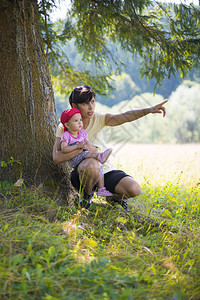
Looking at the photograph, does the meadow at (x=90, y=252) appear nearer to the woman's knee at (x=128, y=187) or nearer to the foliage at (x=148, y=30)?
the woman's knee at (x=128, y=187)

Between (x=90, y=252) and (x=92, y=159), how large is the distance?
0.99m

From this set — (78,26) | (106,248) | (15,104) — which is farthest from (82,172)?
(78,26)

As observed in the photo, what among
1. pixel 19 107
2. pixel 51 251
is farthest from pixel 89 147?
pixel 51 251

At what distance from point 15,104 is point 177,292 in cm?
259

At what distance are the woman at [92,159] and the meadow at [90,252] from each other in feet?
0.81

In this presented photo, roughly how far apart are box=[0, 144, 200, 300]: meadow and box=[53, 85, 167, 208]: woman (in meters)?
0.25

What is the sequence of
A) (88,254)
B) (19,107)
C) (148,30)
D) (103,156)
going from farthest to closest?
1. (148,30)
2. (19,107)
3. (103,156)
4. (88,254)

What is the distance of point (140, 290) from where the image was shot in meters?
1.63

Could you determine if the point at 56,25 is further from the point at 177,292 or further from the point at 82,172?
the point at 177,292

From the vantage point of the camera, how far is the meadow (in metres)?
1.61

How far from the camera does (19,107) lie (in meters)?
3.24

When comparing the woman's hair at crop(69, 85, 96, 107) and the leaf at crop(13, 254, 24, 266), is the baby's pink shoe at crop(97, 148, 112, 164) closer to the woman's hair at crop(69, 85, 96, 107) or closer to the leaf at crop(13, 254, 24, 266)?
the woman's hair at crop(69, 85, 96, 107)

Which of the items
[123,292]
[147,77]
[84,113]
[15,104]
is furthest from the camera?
[147,77]

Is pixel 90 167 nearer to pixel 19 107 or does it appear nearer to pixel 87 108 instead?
pixel 87 108
